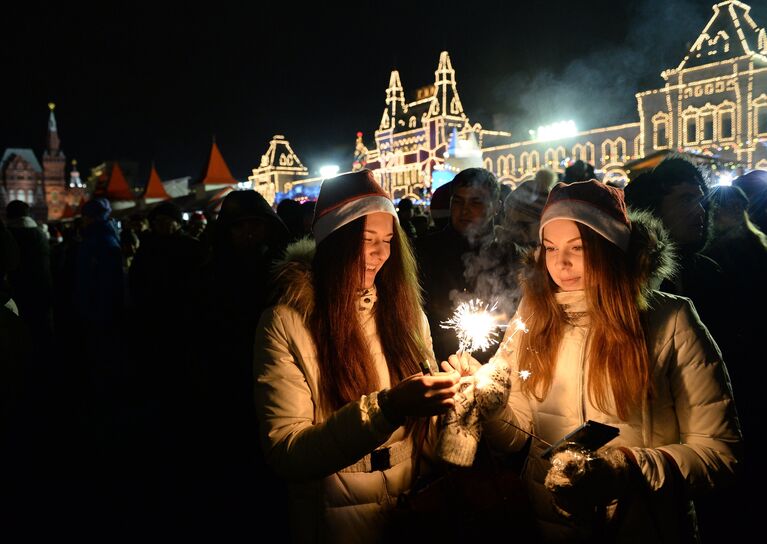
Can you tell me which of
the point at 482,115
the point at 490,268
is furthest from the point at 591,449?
the point at 482,115

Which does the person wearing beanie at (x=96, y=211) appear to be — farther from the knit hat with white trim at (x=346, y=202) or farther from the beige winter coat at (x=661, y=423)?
the beige winter coat at (x=661, y=423)

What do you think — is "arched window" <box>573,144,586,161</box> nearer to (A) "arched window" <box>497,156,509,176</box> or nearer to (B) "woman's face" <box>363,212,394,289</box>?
(A) "arched window" <box>497,156,509,176</box>

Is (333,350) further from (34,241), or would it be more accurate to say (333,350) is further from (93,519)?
(34,241)

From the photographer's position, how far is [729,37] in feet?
111

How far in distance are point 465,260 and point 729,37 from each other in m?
37.7

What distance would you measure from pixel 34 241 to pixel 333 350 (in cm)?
804

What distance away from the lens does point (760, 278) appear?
389 cm

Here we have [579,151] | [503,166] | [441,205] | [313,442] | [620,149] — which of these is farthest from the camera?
[503,166]

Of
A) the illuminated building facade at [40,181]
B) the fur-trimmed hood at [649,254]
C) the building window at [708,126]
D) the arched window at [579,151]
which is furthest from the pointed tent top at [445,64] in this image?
the illuminated building facade at [40,181]

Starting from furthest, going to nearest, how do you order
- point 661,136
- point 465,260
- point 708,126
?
point 661,136, point 708,126, point 465,260

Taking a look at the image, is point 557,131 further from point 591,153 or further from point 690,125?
point 690,125

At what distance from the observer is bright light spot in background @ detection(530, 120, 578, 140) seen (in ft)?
153

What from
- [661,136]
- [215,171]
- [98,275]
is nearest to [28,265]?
[98,275]

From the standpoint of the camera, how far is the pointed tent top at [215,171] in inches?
1331
